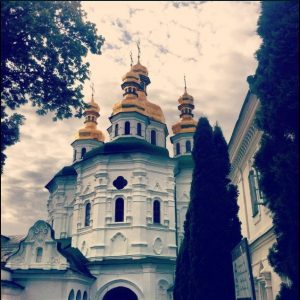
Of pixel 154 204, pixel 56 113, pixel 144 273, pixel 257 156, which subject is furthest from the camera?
pixel 154 204

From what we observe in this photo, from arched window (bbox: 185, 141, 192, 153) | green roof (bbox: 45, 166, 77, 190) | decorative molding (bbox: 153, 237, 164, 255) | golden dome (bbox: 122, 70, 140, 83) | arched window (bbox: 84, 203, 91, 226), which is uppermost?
golden dome (bbox: 122, 70, 140, 83)

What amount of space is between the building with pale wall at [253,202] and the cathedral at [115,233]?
10078mm

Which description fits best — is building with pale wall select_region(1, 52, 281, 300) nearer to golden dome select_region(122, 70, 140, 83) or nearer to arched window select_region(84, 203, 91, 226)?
arched window select_region(84, 203, 91, 226)

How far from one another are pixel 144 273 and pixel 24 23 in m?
20.1

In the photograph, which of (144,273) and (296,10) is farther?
(144,273)

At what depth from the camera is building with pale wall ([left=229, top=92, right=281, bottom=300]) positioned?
12.7 m

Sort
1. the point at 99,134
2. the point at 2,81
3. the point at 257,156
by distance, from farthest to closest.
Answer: the point at 99,134, the point at 2,81, the point at 257,156

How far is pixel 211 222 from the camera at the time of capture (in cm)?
1510

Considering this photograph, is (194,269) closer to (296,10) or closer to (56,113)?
(56,113)

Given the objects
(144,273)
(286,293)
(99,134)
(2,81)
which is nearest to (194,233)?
(286,293)

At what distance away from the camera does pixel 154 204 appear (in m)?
28.8

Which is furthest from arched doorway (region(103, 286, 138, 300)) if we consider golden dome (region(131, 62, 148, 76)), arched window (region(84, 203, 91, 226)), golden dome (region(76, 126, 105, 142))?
golden dome (region(131, 62, 148, 76))

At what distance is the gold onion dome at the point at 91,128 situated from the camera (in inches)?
1564

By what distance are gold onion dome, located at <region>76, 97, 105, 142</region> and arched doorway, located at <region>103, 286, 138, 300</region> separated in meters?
17.0
